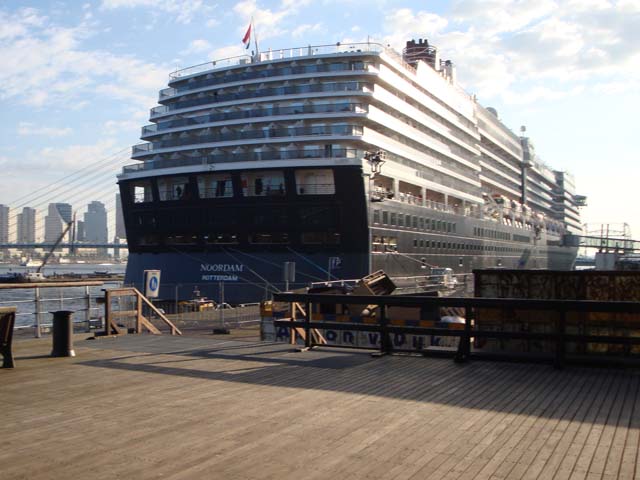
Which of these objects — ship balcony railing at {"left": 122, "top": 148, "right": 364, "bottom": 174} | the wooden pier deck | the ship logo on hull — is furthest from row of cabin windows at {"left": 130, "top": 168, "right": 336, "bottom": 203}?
the wooden pier deck

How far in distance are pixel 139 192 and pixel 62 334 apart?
96.0 ft

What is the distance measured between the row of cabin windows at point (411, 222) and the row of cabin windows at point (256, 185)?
3259mm

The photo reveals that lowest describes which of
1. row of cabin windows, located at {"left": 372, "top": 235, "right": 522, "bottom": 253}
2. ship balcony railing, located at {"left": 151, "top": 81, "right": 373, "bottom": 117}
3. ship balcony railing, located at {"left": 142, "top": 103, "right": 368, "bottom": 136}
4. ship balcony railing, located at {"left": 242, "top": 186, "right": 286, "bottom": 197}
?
row of cabin windows, located at {"left": 372, "top": 235, "right": 522, "bottom": 253}

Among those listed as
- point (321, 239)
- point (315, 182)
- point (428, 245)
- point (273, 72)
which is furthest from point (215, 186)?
point (428, 245)

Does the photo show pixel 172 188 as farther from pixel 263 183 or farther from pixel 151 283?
pixel 151 283

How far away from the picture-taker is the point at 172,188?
3653 cm

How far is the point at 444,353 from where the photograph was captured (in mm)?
10352

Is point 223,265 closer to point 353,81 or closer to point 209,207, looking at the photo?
point 209,207

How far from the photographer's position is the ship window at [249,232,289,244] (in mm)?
33188

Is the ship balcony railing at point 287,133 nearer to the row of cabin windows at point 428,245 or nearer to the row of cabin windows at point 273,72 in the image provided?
the row of cabin windows at point 273,72

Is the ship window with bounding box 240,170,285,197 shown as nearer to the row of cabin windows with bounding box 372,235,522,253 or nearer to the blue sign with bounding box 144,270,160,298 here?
the row of cabin windows with bounding box 372,235,522,253

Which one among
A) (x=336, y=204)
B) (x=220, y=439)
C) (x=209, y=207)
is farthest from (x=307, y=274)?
(x=220, y=439)

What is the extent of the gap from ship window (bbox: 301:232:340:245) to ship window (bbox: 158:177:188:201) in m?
7.48

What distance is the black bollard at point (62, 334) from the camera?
10.9m
